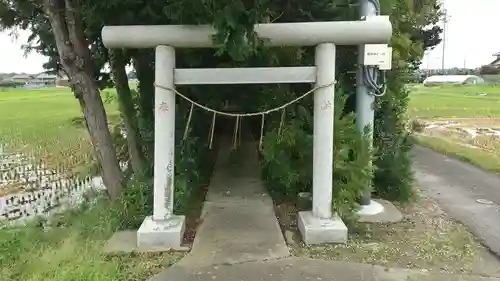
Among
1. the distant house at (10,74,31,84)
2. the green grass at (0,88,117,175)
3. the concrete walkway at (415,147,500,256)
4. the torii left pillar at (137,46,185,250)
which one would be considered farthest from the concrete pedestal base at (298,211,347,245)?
the distant house at (10,74,31,84)

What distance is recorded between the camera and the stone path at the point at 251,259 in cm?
420

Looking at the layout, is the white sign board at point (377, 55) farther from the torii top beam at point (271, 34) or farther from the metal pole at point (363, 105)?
the torii top beam at point (271, 34)

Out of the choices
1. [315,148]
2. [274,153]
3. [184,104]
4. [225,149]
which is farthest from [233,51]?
[225,149]

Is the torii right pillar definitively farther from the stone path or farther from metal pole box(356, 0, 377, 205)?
metal pole box(356, 0, 377, 205)

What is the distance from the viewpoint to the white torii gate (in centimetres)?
490

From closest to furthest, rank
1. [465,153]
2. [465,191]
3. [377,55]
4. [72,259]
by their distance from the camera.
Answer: [72,259]
[377,55]
[465,191]
[465,153]

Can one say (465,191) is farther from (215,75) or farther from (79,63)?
(79,63)

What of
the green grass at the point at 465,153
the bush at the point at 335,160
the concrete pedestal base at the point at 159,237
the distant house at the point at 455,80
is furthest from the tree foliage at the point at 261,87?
the distant house at the point at 455,80

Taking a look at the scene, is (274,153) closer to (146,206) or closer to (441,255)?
(146,206)

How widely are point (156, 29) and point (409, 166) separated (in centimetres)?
426

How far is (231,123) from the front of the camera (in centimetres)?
1266

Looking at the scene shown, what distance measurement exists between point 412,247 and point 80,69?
474 centimetres

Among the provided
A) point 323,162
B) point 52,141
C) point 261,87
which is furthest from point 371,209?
point 52,141

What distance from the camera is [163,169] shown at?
5.08 metres
